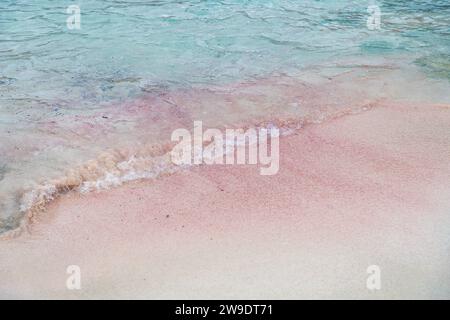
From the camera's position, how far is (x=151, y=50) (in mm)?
6438

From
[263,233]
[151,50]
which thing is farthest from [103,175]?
[151,50]

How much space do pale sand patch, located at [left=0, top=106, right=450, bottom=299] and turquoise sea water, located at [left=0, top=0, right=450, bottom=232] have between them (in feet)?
1.96

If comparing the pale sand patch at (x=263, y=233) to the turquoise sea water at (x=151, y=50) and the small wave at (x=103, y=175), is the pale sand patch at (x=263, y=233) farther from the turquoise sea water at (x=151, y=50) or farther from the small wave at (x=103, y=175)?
the turquoise sea water at (x=151, y=50)

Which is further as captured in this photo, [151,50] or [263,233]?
[151,50]

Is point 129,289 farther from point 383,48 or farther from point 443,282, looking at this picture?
point 383,48

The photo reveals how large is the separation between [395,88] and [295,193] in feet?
8.11

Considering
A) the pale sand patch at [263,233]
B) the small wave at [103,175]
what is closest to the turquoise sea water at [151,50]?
the small wave at [103,175]

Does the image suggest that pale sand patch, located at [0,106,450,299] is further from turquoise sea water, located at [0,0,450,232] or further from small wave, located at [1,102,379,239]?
turquoise sea water, located at [0,0,450,232]

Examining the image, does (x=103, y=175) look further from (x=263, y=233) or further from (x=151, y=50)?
(x=151, y=50)

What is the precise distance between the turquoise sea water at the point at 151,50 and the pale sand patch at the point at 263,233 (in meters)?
0.60

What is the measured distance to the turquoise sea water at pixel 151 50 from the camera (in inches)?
165

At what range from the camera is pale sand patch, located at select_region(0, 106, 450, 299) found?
2.54m

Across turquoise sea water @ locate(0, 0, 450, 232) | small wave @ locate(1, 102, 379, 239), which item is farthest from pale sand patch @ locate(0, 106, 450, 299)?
turquoise sea water @ locate(0, 0, 450, 232)

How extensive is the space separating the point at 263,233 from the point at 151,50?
4.26m
